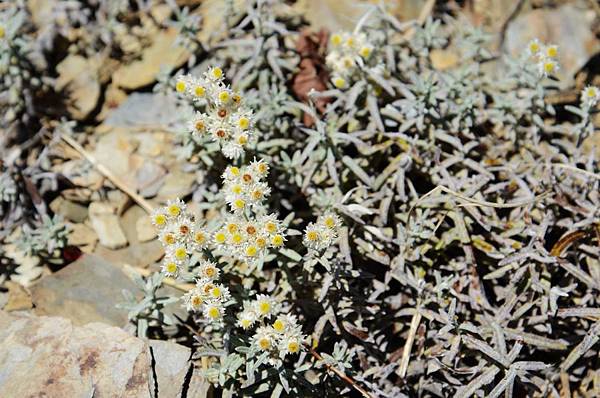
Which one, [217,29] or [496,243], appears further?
[217,29]

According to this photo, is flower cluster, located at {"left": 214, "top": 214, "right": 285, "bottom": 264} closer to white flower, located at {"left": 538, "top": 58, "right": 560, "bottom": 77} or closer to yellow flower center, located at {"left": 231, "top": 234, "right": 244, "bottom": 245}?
yellow flower center, located at {"left": 231, "top": 234, "right": 244, "bottom": 245}

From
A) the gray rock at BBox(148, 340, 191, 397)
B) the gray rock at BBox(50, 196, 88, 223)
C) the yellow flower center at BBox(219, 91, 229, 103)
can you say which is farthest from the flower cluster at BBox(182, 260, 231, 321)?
the gray rock at BBox(50, 196, 88, 223)

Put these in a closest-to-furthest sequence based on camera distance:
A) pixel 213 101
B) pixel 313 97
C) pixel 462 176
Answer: pixel 213 101
pixel 313 97
pixel 462 176

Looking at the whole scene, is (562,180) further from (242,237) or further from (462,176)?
(242,237)

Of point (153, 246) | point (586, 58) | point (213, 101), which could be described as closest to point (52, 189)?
point (153, 246)

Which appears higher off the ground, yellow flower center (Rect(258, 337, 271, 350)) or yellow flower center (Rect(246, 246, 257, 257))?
yellow flower center (Rect(246, 246, 257, 257))
